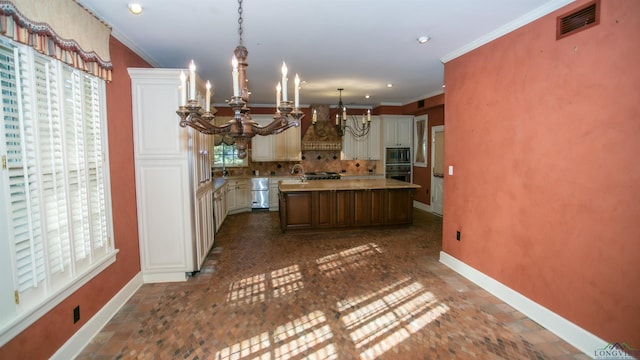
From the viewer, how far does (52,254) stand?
1983mm

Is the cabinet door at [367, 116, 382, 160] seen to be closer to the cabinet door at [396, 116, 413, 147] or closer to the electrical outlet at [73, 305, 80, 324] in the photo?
the cabinet door at [396, 116, 413, 147]

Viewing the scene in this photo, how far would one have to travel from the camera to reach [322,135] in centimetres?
757

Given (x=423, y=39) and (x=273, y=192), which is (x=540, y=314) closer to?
(x=423, y=39)

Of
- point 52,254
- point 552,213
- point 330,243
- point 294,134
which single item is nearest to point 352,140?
point 294,134

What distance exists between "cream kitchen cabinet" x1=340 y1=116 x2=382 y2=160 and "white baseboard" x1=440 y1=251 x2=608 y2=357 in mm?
4557

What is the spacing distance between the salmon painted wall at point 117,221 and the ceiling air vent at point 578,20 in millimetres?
3863

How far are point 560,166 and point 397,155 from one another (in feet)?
17.7

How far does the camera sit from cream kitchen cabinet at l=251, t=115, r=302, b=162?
7.41 m

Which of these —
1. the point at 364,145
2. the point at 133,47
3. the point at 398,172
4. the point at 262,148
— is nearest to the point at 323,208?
the point at 262,148

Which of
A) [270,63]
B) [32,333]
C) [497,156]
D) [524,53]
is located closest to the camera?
[32,333]

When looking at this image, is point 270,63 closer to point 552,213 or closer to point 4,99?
point 4,99

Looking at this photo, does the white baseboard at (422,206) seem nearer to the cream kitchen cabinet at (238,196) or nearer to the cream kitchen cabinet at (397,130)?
the cream kitchen cabinet at (397,130)

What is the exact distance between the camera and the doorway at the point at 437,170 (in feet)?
21.9

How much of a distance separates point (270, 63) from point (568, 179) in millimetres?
3439
